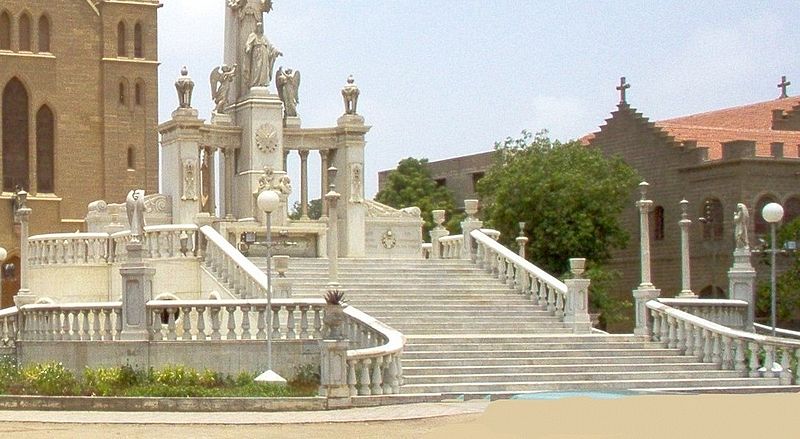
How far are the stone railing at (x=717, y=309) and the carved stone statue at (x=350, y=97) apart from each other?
10086 millimetres

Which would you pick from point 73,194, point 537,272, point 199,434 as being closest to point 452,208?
point 73,194

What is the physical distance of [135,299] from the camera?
29547mm

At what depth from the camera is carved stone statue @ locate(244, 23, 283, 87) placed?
40.3 meters

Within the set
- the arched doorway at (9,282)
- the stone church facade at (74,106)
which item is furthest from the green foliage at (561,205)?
the arched doorway at (9,282)

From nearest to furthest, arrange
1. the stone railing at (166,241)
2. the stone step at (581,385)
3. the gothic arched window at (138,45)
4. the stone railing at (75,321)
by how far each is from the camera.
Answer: the stone step at (581,385)
the stone railing at (75,321)
the stone railing at (166,241)
the gothic arched window at (138,45)

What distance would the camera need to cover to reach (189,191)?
127ft

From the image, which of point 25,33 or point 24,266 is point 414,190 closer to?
point 25,33

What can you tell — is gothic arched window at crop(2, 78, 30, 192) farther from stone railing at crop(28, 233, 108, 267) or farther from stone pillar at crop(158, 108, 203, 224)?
stone railing at crop(28, 233, 108, 267)

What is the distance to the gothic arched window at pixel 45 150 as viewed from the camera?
6100cm

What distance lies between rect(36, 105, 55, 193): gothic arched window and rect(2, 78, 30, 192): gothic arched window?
0.51m

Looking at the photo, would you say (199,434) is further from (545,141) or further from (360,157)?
(545,141)

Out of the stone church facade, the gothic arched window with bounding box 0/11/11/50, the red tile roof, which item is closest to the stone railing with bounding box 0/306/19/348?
the stone church facade

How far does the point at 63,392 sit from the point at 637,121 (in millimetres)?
40424

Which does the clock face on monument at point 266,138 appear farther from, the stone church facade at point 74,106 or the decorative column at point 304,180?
the stone church facade at point 74,106
